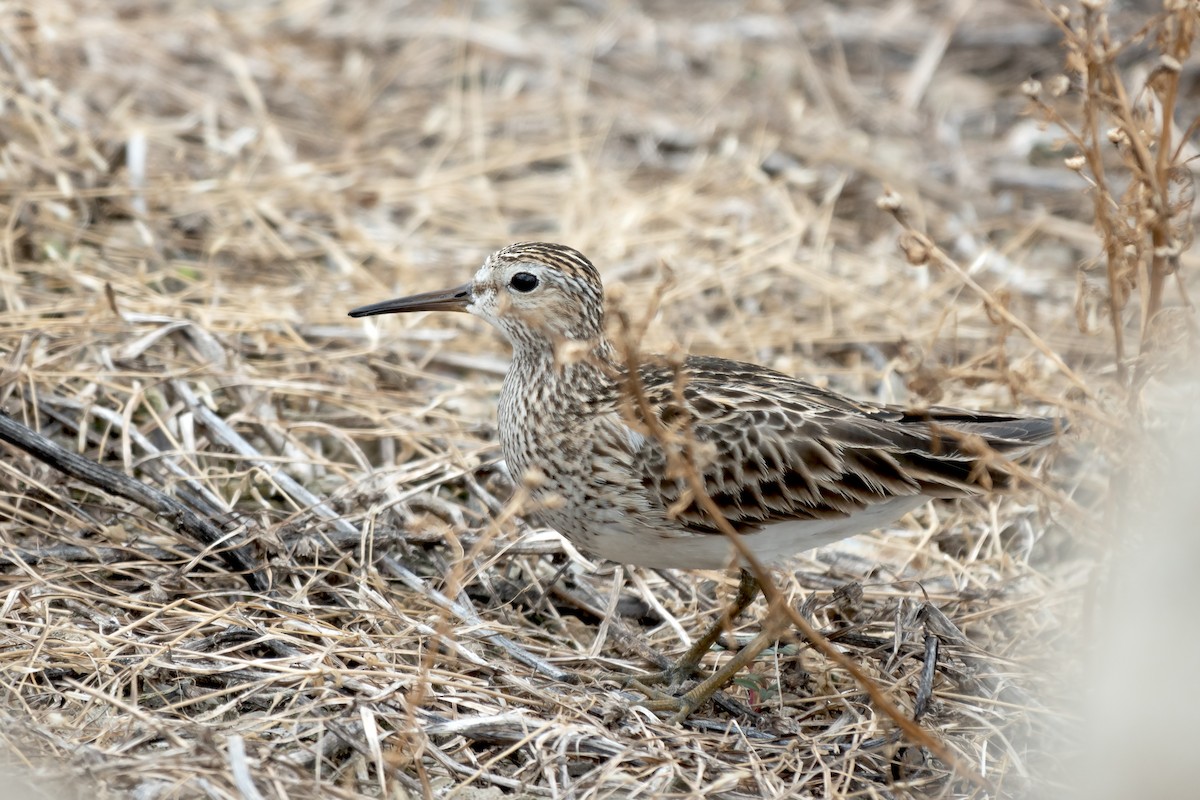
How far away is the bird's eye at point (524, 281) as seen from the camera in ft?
15.8

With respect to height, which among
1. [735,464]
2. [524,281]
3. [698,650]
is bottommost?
[698,650]

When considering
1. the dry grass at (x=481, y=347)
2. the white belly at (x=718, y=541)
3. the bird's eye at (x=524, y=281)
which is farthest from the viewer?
the bird's eye at (x=524, y=281)

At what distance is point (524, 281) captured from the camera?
4844mm

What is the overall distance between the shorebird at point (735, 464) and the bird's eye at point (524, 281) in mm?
335

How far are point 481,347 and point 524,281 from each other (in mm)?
1672

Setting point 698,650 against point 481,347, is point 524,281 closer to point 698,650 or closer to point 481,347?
point 698,650

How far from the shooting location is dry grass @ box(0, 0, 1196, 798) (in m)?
4.05

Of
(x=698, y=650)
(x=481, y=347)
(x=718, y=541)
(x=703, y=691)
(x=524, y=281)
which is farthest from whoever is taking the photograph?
(x=481, y=347)

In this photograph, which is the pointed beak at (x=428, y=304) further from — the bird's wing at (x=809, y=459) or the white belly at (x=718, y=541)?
the white belly at (x=718, y=541)

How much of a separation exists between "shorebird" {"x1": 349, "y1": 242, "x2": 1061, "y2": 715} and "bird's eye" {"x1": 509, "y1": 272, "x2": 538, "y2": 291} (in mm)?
335

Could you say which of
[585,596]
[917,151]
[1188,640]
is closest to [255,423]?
[585,596]

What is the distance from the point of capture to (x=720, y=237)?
754 centimetres

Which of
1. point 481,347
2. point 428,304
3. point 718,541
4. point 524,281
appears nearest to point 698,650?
point 718,541

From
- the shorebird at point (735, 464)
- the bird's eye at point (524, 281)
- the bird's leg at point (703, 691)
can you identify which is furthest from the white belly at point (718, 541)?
the bird's eye at point (524, 281)
